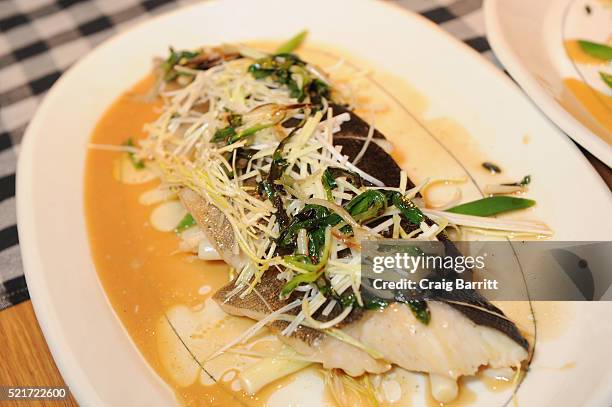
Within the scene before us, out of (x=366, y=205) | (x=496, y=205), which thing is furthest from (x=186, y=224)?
(x=496, y=205)

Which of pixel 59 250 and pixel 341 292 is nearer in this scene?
pixel 341 292

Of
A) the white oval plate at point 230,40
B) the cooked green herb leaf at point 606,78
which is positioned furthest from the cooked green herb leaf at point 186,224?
the cooked green herb leaf at point 606,78

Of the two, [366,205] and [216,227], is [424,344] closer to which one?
[366,205]

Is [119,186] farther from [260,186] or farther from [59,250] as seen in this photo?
[260,186]

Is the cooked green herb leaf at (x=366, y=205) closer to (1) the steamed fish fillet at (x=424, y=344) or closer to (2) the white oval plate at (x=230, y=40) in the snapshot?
(1) the steamed fish fillet at (x=424, y=344)

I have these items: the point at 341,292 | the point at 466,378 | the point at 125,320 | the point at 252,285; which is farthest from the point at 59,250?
the point at 466,378

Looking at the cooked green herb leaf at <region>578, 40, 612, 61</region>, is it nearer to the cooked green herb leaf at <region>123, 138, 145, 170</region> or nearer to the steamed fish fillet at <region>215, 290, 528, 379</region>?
the steamed fish fillet at <region>215, 290, 528, 379</region>
